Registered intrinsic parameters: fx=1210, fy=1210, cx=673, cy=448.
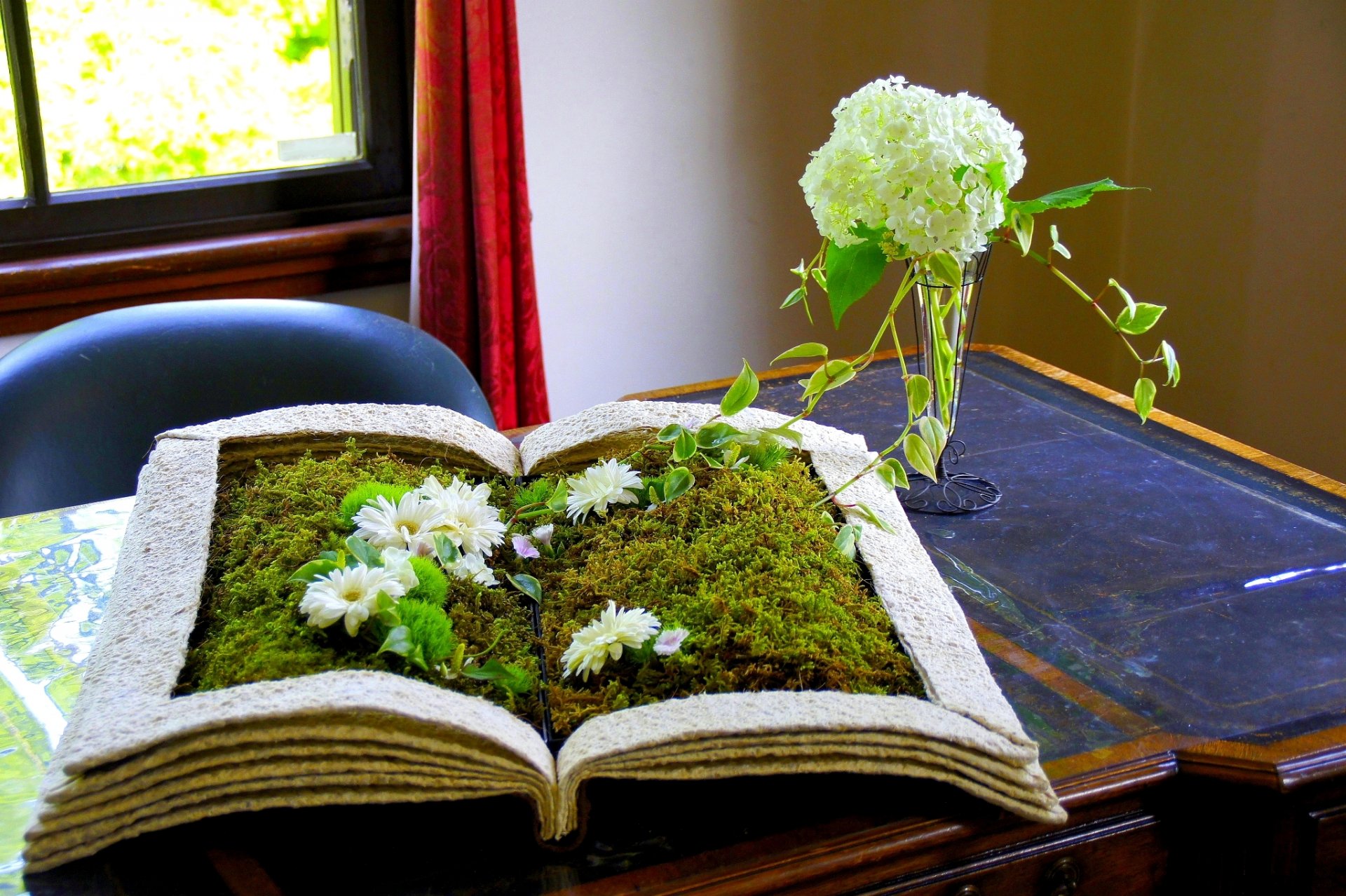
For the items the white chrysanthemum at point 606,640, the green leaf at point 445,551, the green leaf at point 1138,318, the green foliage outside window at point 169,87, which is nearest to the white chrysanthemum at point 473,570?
the green leaf at point 445,551

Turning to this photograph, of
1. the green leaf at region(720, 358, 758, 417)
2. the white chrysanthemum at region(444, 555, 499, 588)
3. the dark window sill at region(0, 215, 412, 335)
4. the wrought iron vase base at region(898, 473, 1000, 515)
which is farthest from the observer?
the dark window sill at region(0, 215, 412, 335)

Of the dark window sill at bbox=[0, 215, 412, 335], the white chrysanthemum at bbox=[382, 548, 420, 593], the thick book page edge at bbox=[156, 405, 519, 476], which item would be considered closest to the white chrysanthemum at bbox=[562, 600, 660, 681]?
the white chrysanthemum at bbox=[382, 548, 420, 593]

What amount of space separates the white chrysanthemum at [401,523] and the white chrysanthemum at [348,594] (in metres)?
0.07

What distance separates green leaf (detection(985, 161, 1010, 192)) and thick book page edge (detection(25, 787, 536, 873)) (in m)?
0.60

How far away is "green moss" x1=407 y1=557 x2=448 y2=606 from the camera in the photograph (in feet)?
2.55

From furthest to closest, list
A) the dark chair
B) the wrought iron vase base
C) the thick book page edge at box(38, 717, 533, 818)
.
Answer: the dark chair < the wrought iron vase base < the thick book page edge at box(38, 717, 533, 818)

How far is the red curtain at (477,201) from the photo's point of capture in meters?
1.95

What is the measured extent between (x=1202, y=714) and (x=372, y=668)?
0.52 meters

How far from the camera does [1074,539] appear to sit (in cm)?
102

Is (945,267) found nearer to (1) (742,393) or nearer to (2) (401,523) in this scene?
(1) (742,393)

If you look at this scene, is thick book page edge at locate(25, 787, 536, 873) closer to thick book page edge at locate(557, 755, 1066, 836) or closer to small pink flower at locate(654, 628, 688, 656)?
thick book page edge at locate(557, 755, 1066, 836)

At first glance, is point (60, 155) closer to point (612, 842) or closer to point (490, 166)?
point (490, 166)

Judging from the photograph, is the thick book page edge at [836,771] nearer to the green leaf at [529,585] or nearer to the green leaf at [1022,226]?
the green leaf at [529,585]

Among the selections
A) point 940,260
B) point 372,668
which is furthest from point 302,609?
point 940,260
